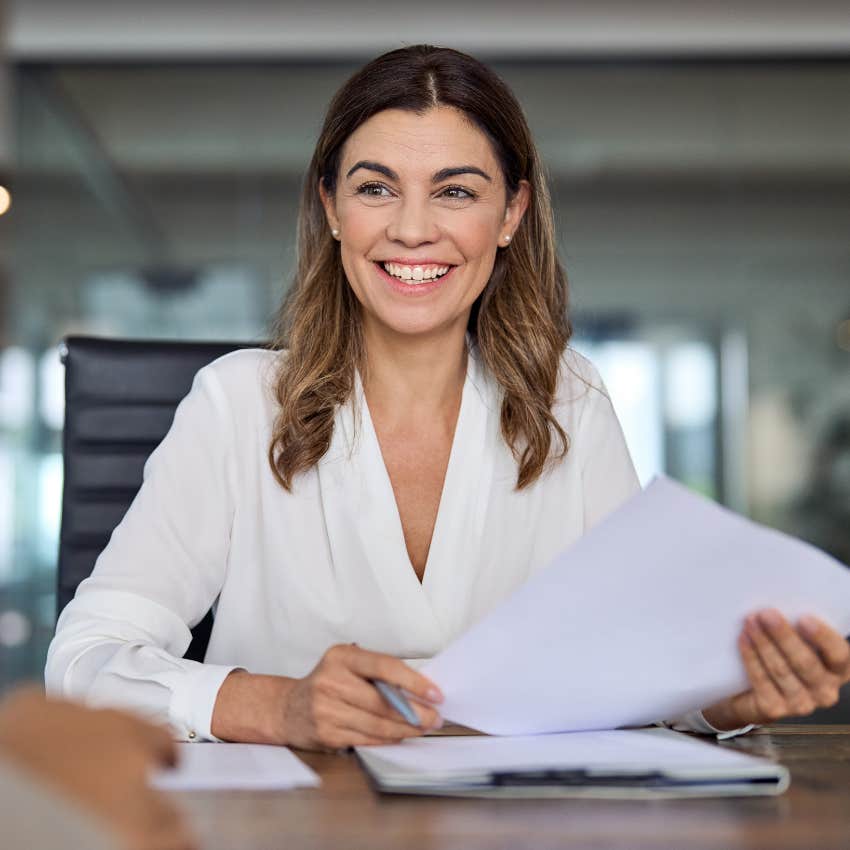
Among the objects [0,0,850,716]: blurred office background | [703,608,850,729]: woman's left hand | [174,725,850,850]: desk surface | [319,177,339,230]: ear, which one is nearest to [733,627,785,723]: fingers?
[703,608,850,729]: woman's left hand

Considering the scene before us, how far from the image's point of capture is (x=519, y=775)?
0.87 metres

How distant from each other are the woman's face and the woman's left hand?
0.75 metres

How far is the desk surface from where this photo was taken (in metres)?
0.74

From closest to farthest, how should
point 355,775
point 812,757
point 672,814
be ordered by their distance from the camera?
point 672,814
point 355,775
point 812,757

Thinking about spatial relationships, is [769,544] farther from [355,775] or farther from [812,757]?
[355,775]

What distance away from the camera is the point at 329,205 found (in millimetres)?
1735

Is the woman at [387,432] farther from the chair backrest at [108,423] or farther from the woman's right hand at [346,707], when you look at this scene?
the woman's right hand at [346,707]

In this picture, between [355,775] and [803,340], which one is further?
[803,340]

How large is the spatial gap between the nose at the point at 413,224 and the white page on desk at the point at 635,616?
745 mm

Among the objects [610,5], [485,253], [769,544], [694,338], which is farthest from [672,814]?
[610,5]

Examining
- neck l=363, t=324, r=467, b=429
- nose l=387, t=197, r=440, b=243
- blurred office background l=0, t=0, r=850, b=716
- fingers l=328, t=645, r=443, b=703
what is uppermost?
blurred office background l=0, t=0, r=850, b=716

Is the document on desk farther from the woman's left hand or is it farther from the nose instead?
the nose

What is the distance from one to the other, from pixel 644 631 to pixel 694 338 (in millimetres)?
4356

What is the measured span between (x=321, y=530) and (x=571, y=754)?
0.71m
